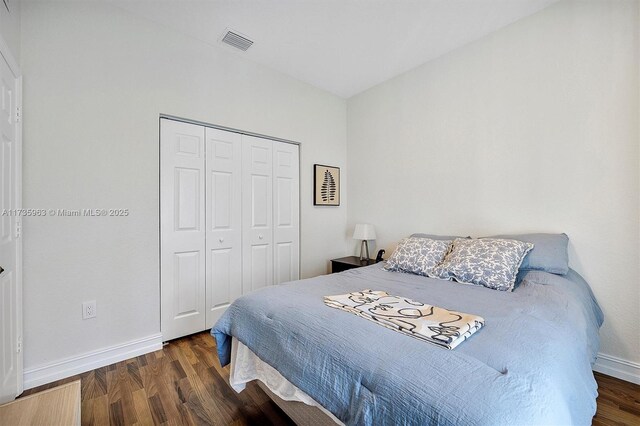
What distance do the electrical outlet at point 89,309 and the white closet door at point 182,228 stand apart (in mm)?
444

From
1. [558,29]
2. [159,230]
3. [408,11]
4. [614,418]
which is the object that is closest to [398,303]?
[614,418]

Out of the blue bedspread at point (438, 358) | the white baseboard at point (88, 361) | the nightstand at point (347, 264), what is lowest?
the white baseboard at point (88, 361)

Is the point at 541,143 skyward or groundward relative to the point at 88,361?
skyward

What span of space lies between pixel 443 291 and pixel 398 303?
0.42 meters

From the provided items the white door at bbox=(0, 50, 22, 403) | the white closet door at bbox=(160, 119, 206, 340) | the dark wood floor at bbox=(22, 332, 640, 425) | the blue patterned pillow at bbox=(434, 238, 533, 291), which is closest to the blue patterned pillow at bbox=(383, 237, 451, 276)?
Result: the blue patterned pillow at bbox=(434, 238, 533, 291)

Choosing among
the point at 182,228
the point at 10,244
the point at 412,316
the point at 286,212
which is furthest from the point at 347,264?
the point at 10,244

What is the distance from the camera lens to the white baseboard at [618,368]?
179 centimetres

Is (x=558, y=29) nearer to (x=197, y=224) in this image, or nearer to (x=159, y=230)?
(x=197, y=224)

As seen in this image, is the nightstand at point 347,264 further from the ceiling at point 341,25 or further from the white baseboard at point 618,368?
→ the ceiling at point 341,25

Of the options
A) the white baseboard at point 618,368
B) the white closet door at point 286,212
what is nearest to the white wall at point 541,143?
the white baseboard at point 618,368

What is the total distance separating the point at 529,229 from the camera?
7.20 ft

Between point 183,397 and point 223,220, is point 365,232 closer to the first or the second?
point 223,220

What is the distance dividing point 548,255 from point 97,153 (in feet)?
10.7

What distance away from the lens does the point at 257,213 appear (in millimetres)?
2910
